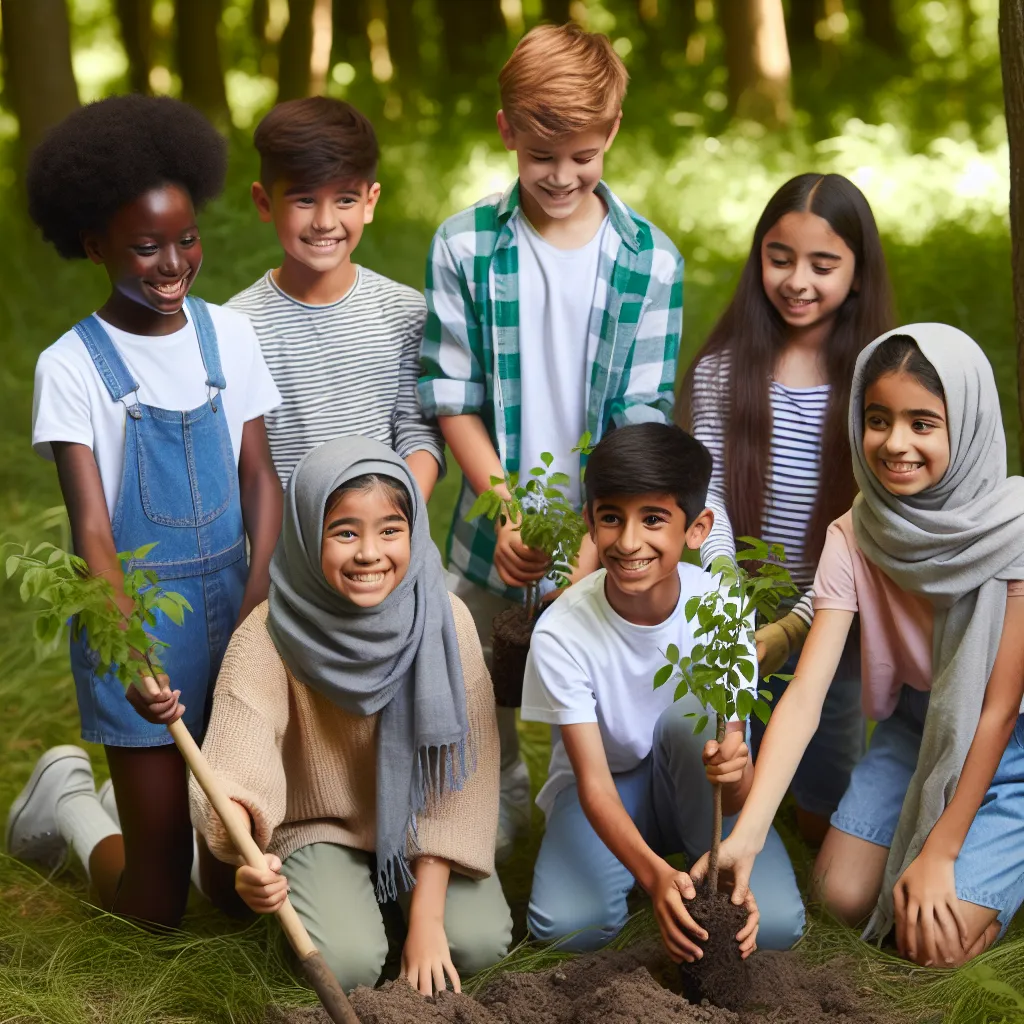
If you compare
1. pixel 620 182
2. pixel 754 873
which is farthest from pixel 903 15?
pixel 754 873

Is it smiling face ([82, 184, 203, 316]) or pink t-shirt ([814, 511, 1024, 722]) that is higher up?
smiling face ([82, 184, 203, 316])

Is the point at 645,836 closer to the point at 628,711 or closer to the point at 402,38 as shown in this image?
the point at 628,711

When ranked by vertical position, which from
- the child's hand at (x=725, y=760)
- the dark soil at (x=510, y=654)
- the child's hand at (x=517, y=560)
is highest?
the child's hand at (x=517, y=560)

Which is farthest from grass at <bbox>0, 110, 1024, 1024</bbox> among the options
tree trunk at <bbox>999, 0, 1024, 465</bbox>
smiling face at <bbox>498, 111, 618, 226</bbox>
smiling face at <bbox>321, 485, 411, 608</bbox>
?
smiling face at <bbox>498, 111, 618, 226</bbox>

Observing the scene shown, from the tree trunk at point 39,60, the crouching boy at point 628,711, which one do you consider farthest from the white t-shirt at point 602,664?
the tree trunk at point 39,60

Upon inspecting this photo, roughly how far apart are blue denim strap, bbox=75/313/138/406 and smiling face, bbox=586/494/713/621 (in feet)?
3.48

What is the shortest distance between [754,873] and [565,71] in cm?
191

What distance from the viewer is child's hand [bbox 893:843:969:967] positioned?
301 centimetres

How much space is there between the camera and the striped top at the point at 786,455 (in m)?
3.56

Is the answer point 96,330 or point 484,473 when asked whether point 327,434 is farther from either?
point 96,330

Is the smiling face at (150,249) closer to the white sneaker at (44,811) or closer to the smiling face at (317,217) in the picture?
the smiling face at (317,217)

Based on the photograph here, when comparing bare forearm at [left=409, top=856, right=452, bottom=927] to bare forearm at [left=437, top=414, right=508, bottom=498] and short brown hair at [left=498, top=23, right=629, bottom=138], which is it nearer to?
bare forearm at [left=437, top=414, right=508, bottom=498]

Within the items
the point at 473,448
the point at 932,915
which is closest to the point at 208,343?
the point at 473,448

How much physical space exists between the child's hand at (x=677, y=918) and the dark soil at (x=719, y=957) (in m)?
0.02
